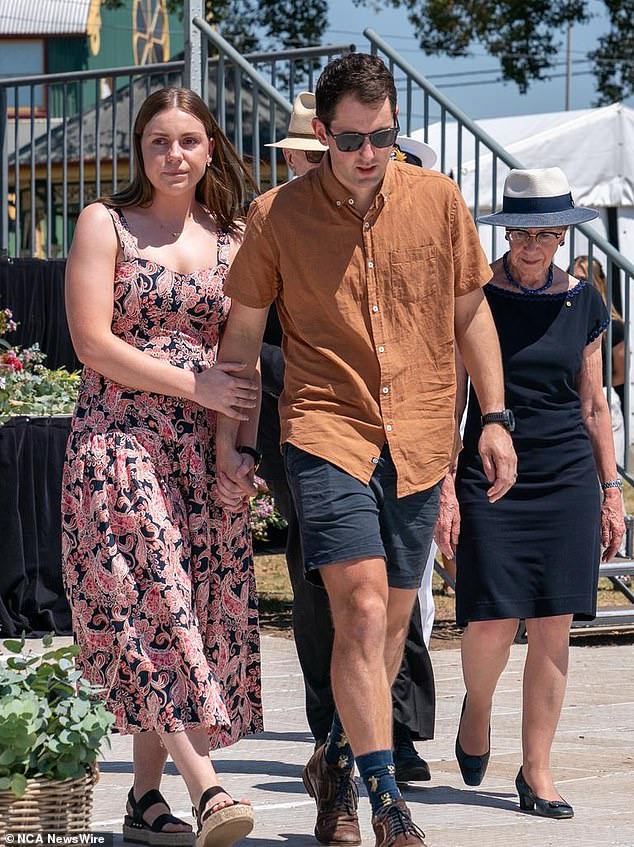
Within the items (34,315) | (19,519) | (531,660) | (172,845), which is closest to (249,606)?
(172,845)

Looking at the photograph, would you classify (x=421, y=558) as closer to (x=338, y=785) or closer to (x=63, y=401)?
(x=338, y=785)

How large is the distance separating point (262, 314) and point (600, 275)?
281 inches

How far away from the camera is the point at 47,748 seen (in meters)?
3.52

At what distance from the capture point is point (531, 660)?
16.1 feet

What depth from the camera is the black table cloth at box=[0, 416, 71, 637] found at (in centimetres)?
809

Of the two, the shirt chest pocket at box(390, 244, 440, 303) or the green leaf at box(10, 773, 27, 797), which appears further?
the shirt chest pocket at box(390, 244, 440, 303)

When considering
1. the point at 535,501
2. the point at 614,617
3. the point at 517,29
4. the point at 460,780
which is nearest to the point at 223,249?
the point at 535,501

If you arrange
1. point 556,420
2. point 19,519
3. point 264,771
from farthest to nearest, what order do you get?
1. point 19,519
2. point 264,771
3. point 556,420

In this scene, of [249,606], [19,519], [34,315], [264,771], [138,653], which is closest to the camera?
[138,653]

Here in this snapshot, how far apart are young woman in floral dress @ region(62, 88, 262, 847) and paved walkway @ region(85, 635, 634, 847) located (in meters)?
0.48

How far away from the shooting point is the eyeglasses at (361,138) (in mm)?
4047

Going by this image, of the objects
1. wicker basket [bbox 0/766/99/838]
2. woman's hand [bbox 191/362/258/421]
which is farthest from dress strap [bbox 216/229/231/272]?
wicker basket [bbox 0/766/99/838]

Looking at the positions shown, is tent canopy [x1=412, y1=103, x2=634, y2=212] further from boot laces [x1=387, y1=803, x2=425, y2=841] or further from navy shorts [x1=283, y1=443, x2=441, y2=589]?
boot laces [x1=387, y1=803, x2=425, y2=841]

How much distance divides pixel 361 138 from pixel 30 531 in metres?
4.61
